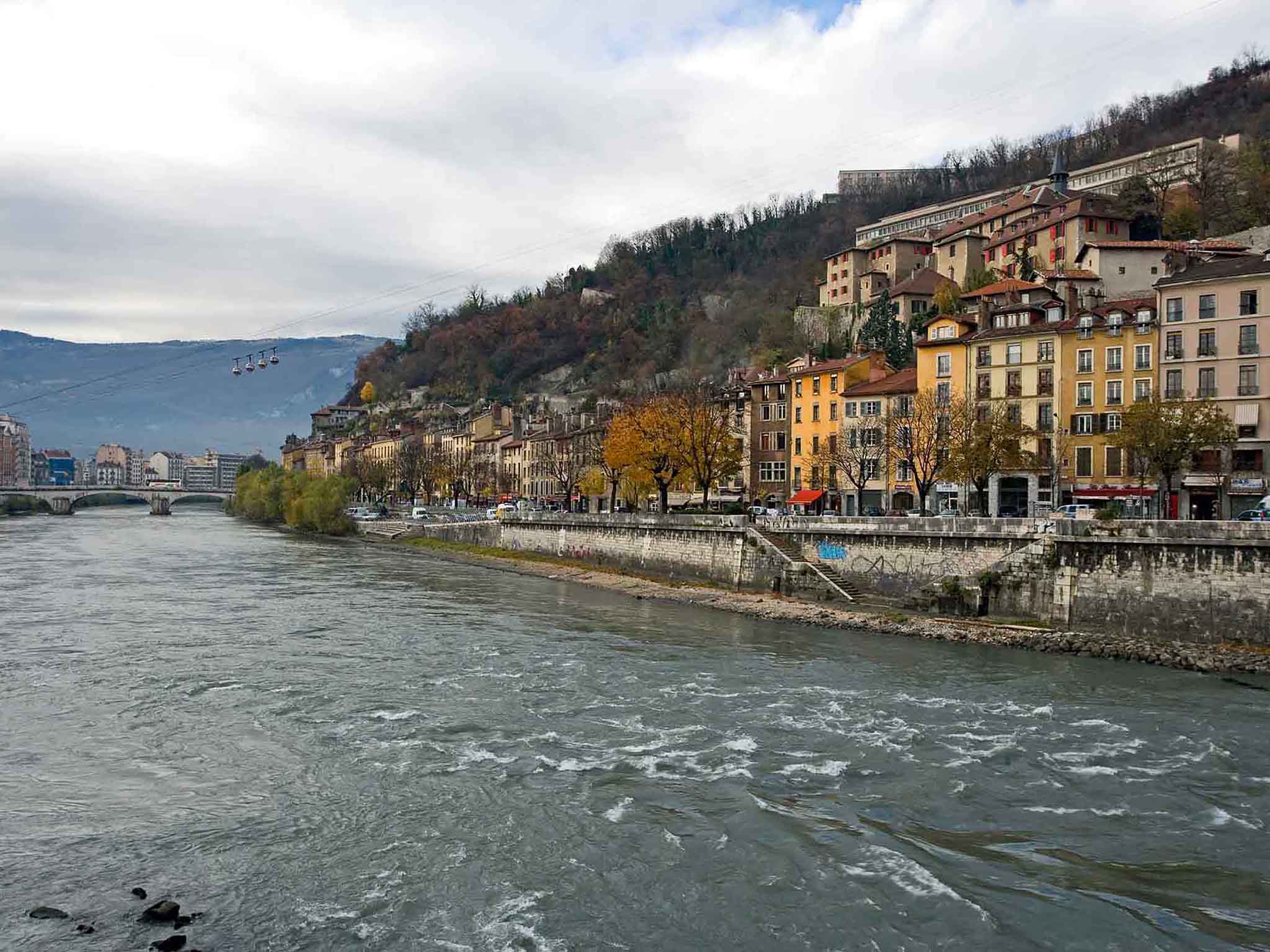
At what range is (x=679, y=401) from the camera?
182ft

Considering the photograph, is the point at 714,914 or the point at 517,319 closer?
the point at 714,914

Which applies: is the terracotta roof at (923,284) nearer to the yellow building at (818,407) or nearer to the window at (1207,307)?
the yellow building at (818,407)

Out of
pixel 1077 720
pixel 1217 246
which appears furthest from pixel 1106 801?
pixel 1217 246

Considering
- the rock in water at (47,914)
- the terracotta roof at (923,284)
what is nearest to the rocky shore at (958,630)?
the rock in water at (47,914)

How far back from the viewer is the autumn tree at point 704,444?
51812 millimetres

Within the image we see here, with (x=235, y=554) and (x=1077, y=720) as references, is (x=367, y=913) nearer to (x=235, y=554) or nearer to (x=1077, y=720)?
(x=1077, y=720)

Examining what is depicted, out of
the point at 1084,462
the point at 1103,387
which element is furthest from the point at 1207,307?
the point at 1084,462

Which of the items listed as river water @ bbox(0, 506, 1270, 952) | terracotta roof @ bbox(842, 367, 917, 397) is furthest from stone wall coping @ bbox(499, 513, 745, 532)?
river water @ bbox(0, 506, 1270, 952)

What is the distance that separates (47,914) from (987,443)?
36.4 metres

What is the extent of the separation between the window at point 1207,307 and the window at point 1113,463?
6214mm

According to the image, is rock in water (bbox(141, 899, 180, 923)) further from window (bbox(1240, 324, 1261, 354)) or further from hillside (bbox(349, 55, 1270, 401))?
hillside (bbox(349, 55, 1270, 401))

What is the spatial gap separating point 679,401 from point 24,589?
32.5 meters

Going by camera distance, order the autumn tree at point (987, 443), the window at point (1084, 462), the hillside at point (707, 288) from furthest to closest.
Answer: the hillside at point (707, 288) < the window at point (1084, 462) < the autumn tree at point (987, 443)

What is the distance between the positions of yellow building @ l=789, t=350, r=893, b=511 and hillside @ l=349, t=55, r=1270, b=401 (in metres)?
24.2
